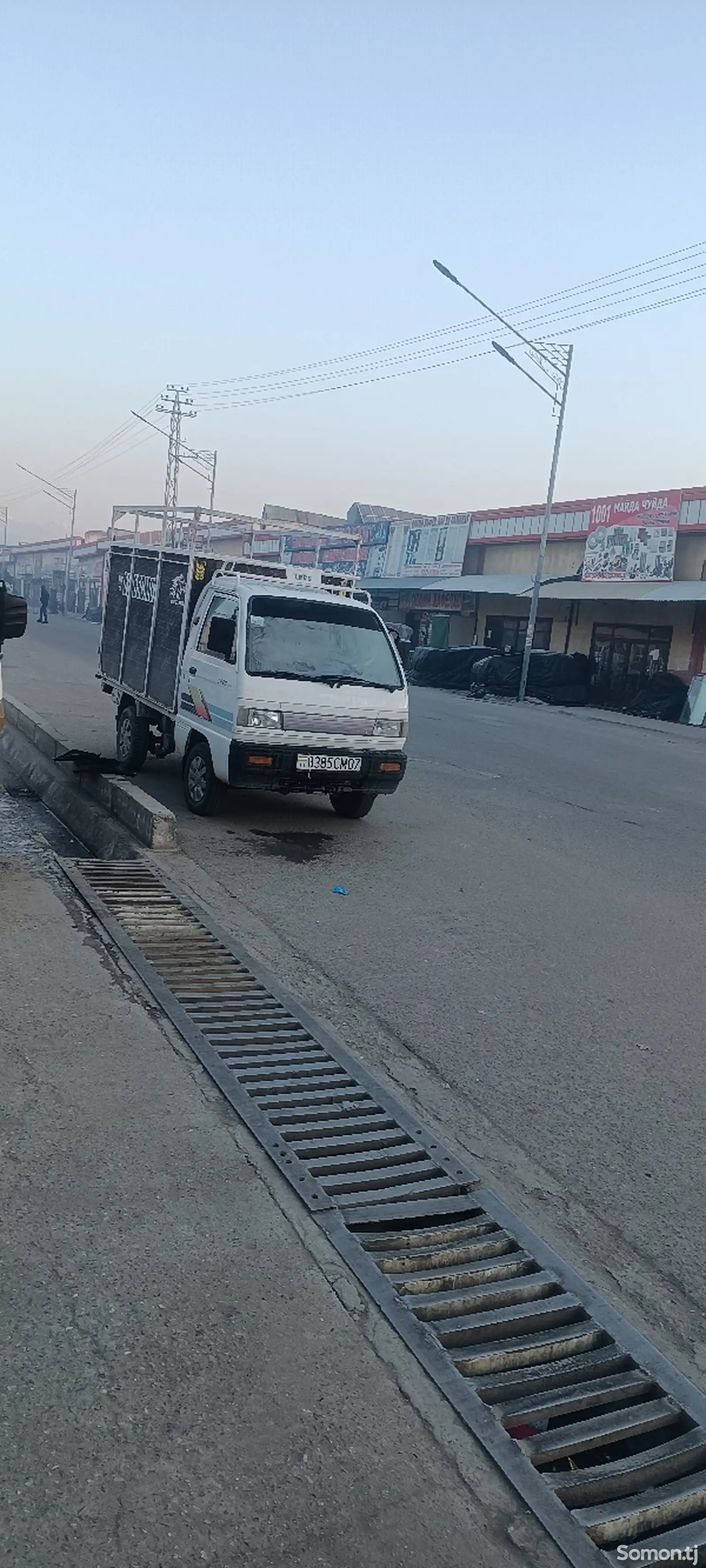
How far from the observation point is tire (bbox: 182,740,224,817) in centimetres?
973

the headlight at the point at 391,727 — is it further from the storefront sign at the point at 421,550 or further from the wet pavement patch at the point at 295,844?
the storefront sign at the point at 421,550

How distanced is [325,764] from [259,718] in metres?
0.66

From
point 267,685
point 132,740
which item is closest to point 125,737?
point 132,740

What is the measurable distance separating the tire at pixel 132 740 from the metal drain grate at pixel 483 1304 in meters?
6.33

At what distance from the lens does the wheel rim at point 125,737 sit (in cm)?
1173

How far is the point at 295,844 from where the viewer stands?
9.31 metres

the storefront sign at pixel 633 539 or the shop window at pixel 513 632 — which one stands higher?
the storefront sign at pixel 633 539

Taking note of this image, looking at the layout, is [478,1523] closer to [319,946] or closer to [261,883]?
[319,946]

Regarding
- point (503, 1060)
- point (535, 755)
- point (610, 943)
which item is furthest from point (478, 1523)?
point (535, 755)

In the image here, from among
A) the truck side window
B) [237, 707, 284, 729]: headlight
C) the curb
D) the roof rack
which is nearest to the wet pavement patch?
the curb

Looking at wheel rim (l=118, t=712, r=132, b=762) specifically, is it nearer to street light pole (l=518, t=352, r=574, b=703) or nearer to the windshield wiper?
the windshield wiper

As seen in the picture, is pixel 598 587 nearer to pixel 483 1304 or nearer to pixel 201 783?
pixel 201 783

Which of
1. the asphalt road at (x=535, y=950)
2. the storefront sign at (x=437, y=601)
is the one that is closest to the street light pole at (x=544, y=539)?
the storefront sign at (x=437, y=601)

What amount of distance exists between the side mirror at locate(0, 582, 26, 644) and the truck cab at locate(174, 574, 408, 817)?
1.88 m
